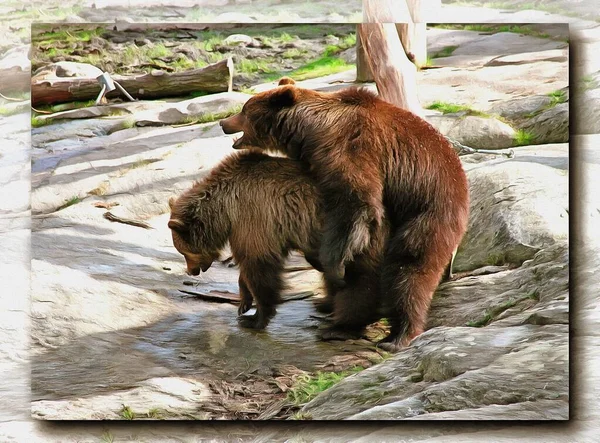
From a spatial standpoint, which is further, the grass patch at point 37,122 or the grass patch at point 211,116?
the grass patch at point 211,116

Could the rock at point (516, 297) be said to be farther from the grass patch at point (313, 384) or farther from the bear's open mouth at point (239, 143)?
the bear's open mouth at point (239, 143)

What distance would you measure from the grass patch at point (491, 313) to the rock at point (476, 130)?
3.57 ft

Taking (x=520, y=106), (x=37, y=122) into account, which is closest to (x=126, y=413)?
(x=37, y=122)

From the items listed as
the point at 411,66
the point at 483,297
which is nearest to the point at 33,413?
the point at 483,297

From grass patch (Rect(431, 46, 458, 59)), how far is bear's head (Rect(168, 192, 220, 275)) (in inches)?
69.7

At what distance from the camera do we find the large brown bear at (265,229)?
17.7ft

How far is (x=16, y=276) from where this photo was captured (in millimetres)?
5641

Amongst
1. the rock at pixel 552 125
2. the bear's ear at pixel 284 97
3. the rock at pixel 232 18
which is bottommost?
the rock at pixel 552 125

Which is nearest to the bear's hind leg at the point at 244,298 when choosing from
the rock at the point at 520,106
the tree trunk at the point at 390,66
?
the tree trunk at the point at 390,66

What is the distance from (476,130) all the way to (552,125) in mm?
494

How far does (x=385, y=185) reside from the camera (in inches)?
210

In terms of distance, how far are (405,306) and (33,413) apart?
2448mm

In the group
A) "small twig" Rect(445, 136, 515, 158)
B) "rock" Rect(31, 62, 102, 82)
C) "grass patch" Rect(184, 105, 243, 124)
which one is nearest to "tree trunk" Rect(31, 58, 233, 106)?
"rock" Rect(31, 62, 102, 82)

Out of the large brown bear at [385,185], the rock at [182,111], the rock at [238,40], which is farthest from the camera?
the rock at [182,111]
